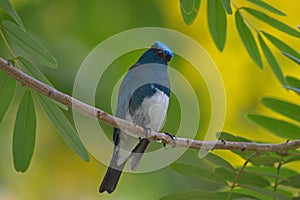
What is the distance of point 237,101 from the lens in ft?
11.4

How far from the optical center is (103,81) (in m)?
3.00

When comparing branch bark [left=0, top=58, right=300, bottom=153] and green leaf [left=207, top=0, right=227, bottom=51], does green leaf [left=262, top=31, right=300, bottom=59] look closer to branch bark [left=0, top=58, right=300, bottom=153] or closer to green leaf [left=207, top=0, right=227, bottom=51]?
green leaf [left=207, top=0, right=227, bottom=51]

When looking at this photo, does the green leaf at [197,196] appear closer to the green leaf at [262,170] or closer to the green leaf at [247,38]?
the green leaf at [262,170]

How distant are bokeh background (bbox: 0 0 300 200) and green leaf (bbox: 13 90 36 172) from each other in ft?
3.45

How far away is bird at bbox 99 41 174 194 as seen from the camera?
2449 mm

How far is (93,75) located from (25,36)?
3.68 feet

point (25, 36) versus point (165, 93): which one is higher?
point (165, 93)

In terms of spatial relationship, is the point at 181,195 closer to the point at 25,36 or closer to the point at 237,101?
the point at 25,36

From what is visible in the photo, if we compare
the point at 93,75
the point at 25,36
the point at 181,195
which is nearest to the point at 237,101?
the point at 93,75

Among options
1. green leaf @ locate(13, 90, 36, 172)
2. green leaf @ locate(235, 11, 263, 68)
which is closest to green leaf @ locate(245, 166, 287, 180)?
green leaf @ locate(235, 11, 263, 68)

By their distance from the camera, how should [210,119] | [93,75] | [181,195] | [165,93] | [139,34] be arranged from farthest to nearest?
[139,34] → [210,119] → [93,75] → [165,93] → [181,195]

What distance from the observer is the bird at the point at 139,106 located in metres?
2.45

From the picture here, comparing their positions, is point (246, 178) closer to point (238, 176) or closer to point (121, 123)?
point (238, 176)

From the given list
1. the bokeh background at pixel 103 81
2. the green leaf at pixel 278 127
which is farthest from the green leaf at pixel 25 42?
the bokeh background at pixel 103 81
